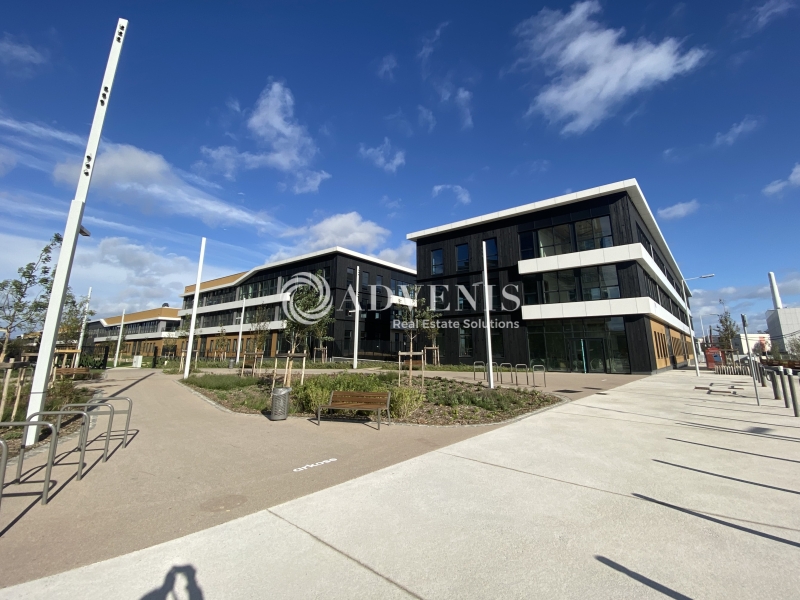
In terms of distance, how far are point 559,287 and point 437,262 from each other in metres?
11.4

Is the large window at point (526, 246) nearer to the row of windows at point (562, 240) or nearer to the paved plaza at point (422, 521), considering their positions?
the row of windows at point (562, 240)

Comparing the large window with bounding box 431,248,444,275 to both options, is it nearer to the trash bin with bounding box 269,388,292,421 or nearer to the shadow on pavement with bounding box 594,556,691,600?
the trash bin with bounding box 269,388,292,421

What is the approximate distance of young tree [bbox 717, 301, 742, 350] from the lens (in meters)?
47.6

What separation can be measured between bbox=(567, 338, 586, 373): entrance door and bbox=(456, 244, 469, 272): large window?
35.0 ft

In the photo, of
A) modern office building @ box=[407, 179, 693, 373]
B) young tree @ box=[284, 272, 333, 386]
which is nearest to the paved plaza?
young tree @ box=[284, 272, 333, 386]

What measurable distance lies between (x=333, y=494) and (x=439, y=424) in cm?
463

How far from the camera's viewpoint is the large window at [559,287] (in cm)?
2617

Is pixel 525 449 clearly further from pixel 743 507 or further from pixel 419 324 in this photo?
pixel 419 324

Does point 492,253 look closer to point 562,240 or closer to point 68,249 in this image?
point 562,240

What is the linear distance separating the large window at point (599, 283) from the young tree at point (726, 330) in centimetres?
3604

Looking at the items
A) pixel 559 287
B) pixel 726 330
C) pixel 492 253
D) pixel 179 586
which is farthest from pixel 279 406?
pixel 726 330

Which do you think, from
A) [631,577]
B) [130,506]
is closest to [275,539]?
[130,506]

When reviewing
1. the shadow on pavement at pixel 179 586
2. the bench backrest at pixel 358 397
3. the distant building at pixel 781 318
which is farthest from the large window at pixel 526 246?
the distant building at pixel 781 318

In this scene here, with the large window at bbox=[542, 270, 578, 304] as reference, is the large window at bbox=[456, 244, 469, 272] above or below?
above
